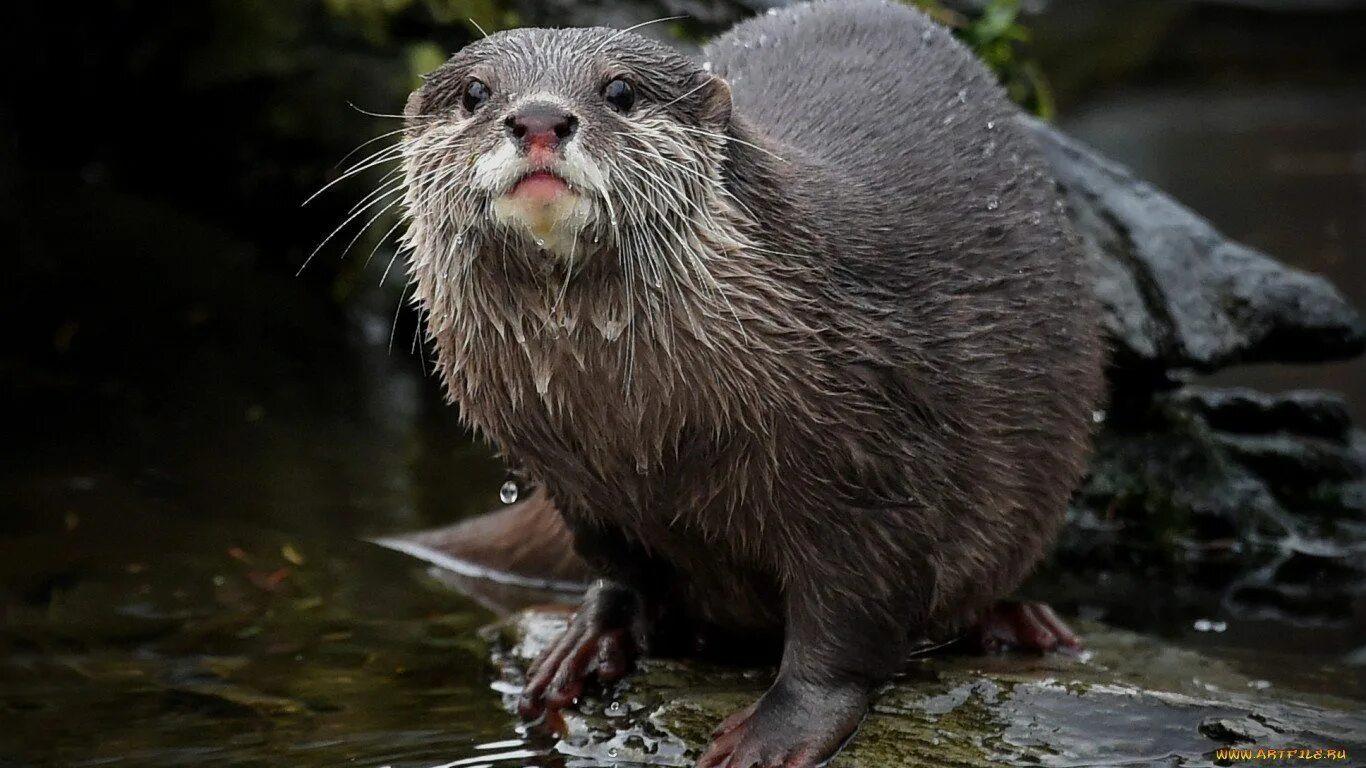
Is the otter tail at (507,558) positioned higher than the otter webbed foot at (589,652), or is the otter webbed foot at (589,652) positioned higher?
the otter tail at (507,558)

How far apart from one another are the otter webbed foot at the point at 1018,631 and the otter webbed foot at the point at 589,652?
0.73m

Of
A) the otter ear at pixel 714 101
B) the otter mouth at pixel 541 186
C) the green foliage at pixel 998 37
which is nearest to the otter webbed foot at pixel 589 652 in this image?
the otter ear at pixel 714 101

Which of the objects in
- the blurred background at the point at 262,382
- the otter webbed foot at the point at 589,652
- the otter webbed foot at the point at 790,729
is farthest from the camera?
the blurred background at the point at 262,382

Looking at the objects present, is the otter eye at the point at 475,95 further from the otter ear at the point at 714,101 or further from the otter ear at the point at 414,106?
the otter ear at the point at 714,101

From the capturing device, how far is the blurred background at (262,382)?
3689 mm

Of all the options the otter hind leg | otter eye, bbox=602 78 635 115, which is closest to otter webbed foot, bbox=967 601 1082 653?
the otter hind leg

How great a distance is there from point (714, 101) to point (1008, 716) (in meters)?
1.19

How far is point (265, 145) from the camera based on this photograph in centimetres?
694

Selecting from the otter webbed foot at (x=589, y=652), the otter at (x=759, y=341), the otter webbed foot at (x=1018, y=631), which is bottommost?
the otter webbed foot at (x=1018, y=631)

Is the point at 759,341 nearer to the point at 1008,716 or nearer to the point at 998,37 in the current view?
the point at 1008,716

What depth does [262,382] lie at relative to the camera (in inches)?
236

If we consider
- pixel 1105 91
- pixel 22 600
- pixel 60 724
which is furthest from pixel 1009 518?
pixel 1105 91

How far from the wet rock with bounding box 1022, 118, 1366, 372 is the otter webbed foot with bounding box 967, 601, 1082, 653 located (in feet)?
3.47

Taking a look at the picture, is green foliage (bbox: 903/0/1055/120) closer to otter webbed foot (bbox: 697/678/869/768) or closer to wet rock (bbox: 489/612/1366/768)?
wet rock (bbox: 489/612/1366/768)
